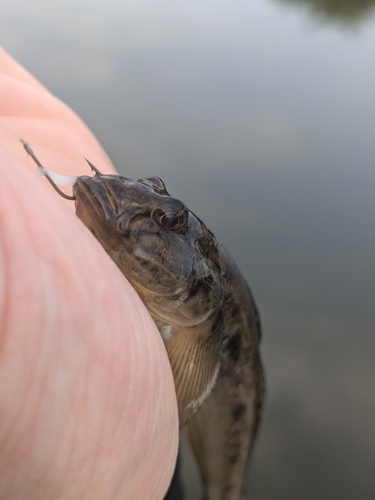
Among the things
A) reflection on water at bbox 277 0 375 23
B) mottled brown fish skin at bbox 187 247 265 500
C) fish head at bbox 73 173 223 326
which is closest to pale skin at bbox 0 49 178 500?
fish head at bbox 73 173 223 326

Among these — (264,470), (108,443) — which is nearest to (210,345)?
(108,443)

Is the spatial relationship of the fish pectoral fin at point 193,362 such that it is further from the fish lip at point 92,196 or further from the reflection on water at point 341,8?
the reflection on water at point 341,8

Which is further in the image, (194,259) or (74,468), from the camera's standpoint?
(194,259)

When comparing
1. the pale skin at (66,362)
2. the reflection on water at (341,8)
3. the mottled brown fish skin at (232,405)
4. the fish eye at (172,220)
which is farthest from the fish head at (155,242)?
the reflection on water at (341,8)

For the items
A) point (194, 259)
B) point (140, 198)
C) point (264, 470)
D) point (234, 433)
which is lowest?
point (264, 470)

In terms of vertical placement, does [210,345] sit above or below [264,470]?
above

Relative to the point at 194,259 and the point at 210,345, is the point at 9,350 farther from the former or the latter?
the point at 210,345

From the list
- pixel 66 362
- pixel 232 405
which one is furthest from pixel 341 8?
pixel 66 362

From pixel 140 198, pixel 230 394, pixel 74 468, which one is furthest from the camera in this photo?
pixel 230 394

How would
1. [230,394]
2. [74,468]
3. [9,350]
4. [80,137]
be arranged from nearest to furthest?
[9,350], [74,468], [230,394], [80,137]
